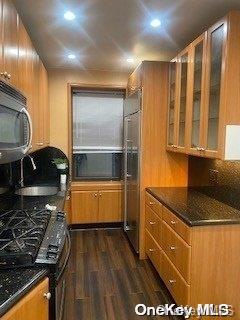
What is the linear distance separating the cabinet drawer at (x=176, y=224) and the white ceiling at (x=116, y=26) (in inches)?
64.5

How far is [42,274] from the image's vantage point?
4.33ft

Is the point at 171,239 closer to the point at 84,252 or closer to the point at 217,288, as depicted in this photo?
the point at 217,288

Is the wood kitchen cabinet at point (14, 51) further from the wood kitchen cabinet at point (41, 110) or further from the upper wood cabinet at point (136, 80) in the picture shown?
the upper wood cabinet at point (136, 80)

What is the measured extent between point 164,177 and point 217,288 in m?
1.43

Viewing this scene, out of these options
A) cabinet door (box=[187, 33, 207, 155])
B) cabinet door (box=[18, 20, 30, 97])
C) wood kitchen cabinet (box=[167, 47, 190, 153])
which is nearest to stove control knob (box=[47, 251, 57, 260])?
cabinet door (box=[18, 20, 30, 97])

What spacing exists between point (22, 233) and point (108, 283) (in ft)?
4.25

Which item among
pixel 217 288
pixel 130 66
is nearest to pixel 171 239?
pixel 217 288

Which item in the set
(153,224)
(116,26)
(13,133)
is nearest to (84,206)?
(153,224)

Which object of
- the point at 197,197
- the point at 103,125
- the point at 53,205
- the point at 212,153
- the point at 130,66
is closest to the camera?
the point at 212,153

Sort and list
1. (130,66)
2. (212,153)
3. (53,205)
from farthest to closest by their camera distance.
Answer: (130,66) < (53,205) < (212,153)

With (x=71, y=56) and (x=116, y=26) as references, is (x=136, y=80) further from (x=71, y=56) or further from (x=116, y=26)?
(x=116, y=26)

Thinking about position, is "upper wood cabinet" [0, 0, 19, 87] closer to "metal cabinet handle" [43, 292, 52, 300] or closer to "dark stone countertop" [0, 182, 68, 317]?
"dark stone countertop" [0, 182, 68, 317]

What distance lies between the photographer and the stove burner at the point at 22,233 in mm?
1384

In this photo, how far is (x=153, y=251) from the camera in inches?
111
